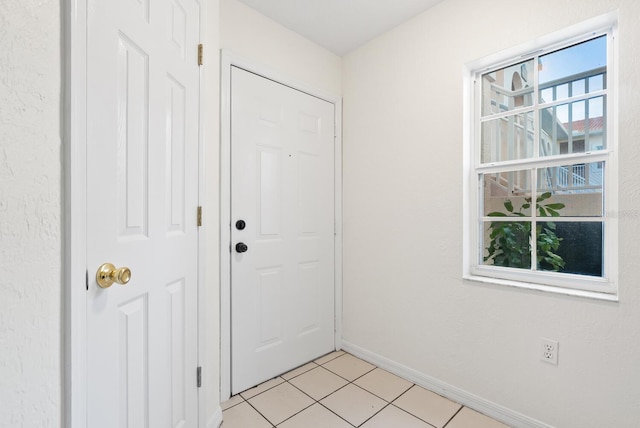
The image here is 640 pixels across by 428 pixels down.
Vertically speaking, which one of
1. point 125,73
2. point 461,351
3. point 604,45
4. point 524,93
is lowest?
point 461,351

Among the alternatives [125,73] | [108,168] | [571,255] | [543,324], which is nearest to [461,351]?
[543,324]

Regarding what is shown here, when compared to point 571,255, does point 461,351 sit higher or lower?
lower

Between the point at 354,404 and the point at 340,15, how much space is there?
8.41 ft

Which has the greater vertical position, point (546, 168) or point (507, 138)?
point (507, 138)

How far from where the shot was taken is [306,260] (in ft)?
7.77

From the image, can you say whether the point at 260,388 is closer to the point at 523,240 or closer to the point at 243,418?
the point at 243,418

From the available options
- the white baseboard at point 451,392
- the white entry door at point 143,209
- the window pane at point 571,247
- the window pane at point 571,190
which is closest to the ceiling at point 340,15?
the white entry door at point 143,209

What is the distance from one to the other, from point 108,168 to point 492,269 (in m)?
1.99

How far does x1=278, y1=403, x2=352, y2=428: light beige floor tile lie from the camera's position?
1.65m

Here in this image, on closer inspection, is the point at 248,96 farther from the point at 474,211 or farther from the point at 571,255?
the point at 571,255

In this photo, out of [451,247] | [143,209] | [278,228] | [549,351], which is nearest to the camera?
[143,209]

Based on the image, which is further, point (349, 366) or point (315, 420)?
point (349, 366)

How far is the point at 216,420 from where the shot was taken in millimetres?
1620

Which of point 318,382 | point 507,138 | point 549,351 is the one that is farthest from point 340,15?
point 318,382
